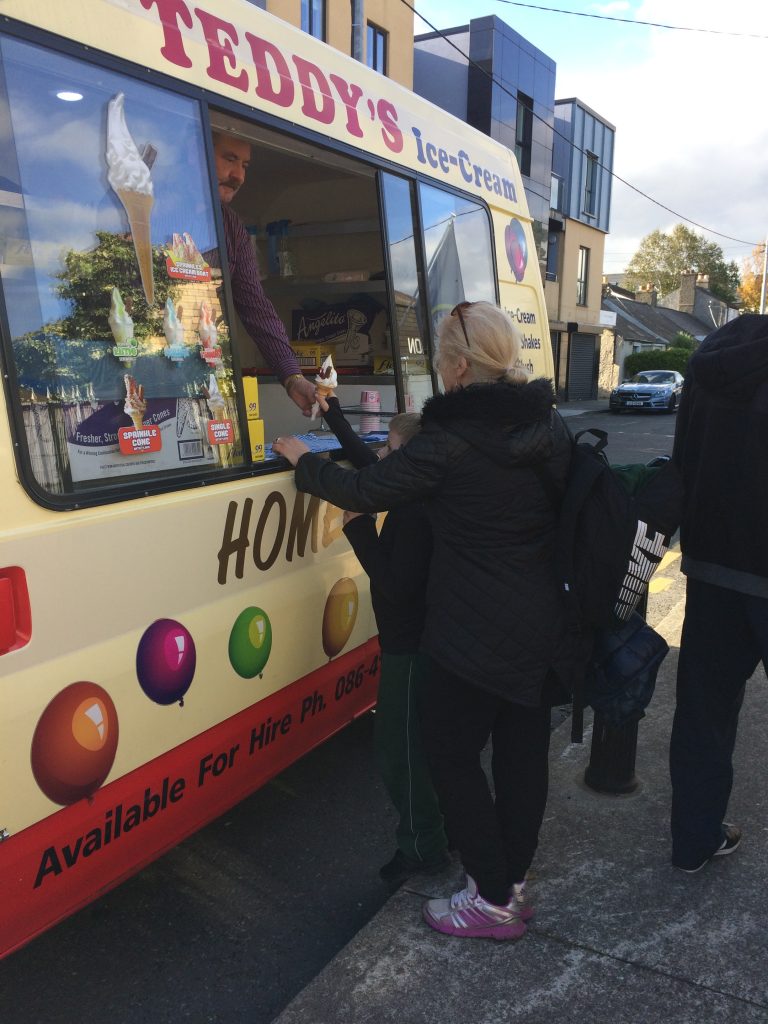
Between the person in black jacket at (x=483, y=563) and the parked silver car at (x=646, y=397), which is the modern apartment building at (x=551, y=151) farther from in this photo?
the person in black jacket at (x=483, y=563)

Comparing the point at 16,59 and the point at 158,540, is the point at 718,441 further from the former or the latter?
the point at 16,59

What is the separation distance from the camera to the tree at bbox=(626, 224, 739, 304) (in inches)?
2709

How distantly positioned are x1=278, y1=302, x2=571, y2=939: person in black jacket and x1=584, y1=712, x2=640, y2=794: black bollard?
3.09 ft

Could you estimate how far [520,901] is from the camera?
262 cm

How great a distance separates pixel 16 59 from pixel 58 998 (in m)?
2.47

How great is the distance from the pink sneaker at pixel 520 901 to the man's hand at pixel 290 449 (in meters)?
1.50

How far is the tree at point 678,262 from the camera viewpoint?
68812mm

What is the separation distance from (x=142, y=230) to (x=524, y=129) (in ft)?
86.1

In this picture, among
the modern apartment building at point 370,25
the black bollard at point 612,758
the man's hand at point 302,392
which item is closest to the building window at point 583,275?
the modern apartment building at point 370,25

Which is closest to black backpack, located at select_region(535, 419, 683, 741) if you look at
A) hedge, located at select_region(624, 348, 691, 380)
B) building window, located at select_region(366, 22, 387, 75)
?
building window, located at select_region(366, 22, 387, 75)

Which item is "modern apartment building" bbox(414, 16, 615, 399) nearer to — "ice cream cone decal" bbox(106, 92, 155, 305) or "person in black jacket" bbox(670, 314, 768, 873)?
"person in black jacket" bbox(670, 314, 768, 873)

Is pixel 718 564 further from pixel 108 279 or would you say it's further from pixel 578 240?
pixel 578 240

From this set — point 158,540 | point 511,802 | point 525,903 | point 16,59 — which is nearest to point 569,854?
point 525,903

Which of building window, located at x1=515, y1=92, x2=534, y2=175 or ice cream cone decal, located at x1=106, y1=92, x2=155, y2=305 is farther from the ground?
building window, located at x1=515, y1=92, x2=534, y2=175
